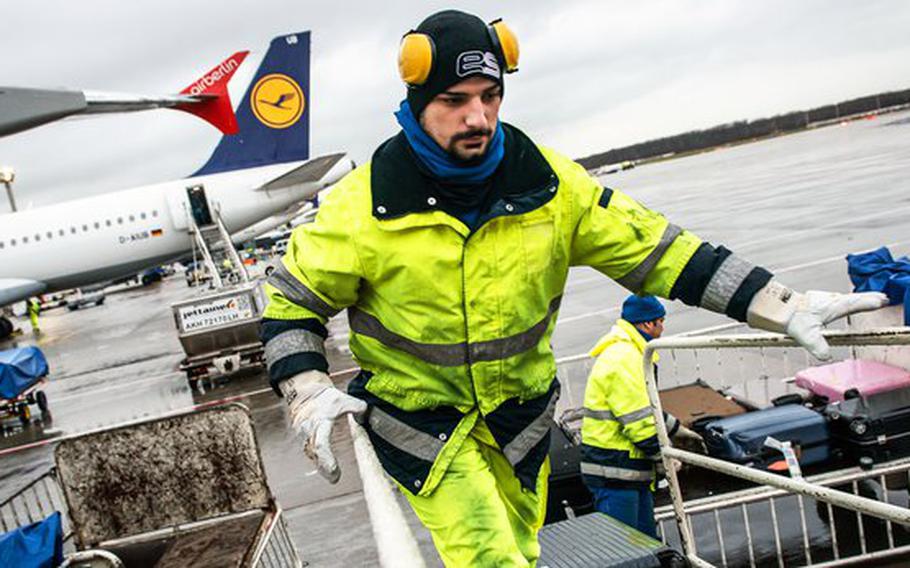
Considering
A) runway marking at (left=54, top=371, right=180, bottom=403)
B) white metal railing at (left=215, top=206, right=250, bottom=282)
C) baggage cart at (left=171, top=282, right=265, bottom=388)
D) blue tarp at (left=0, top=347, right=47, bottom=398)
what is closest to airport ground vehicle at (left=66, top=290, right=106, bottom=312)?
white metal railing at (left=215, top=206, right=250, bottom=282)

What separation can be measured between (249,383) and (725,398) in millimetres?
9312

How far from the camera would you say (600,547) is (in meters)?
3.63

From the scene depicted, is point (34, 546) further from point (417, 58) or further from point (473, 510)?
point (417, 58)

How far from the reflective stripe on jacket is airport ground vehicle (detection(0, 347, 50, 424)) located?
1263 cm

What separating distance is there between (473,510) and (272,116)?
23.7m

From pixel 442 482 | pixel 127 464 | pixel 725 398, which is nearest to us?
pixel 442 482

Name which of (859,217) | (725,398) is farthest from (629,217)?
(859,217)

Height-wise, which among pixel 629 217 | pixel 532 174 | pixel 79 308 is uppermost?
pixel 532 174

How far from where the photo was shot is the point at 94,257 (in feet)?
78.3

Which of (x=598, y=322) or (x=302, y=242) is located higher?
(x=302, y=242)

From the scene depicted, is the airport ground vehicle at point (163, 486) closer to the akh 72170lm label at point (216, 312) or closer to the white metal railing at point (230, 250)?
the akh 72170lm label at point (216, 312)

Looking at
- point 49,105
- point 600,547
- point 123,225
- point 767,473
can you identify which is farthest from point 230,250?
point 767,473

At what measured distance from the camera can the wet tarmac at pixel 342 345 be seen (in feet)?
24.1

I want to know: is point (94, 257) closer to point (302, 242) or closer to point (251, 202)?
point (251, 202)
